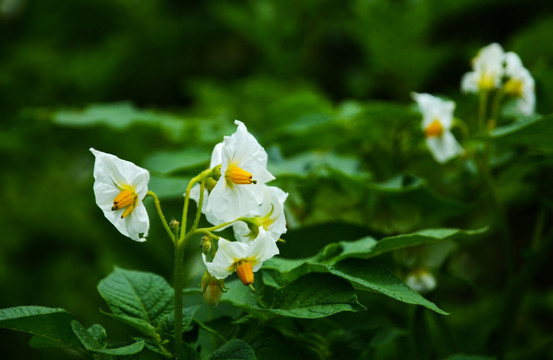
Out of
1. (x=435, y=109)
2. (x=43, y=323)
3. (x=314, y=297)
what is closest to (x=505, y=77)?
(x=435, y=109)

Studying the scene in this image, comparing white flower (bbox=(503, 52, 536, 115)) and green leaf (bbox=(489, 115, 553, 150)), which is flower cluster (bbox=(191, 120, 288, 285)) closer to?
green leaf (bbox=(489, 115, 553, 150))

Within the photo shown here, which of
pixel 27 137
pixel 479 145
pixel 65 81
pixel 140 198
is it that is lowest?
pixel 140 198

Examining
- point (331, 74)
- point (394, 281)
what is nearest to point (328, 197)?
point (394, 281)

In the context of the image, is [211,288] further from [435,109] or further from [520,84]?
[520,84]

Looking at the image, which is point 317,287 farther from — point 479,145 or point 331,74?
point 331,74

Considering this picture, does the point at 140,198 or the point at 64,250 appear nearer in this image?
the point at 140,198

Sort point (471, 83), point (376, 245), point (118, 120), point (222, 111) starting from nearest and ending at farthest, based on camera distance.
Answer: point (376, 245)
point (471, 83)
point (118, 120)
point (222, 111)

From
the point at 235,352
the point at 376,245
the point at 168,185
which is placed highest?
the point at 168,185
